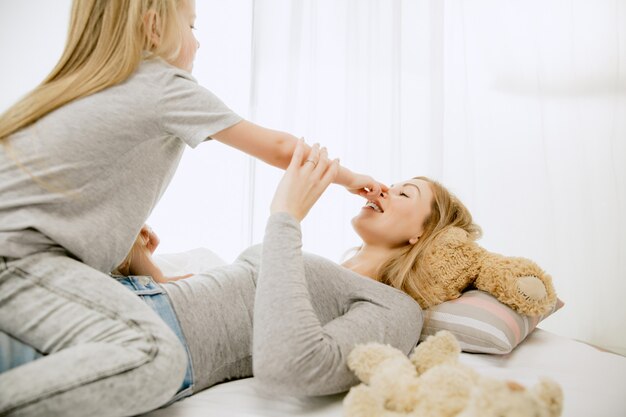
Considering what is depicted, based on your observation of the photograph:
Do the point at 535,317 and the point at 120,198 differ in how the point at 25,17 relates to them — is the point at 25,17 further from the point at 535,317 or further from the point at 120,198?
the point at 535,317

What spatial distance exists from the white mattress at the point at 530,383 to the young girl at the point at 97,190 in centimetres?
18

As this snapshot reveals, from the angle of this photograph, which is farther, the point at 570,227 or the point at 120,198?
the point at 570,227

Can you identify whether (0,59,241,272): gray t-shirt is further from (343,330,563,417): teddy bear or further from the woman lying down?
(343,330,563,417): teddy bear

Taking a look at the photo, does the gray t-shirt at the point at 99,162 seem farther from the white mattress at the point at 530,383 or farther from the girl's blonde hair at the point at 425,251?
the girl's blonde hair at the point at 425,251

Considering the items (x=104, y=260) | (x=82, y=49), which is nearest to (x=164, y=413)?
(x=104, y=260)

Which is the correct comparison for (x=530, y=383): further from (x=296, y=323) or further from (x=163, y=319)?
(x=163, y=319)

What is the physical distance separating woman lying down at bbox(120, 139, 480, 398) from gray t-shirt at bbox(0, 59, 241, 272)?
19 cm

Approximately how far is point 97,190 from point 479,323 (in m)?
1.01

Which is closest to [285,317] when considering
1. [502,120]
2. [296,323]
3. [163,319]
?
[296,323]

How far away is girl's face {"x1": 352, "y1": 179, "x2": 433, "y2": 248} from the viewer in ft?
5.12

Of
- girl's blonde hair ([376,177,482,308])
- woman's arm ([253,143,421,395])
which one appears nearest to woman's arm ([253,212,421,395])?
woman's arm ([253,143,421,395])

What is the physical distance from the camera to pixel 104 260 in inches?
43.8

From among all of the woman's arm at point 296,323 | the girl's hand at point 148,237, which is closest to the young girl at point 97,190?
the woman's arm at point 296,323

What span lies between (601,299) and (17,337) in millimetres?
1948
